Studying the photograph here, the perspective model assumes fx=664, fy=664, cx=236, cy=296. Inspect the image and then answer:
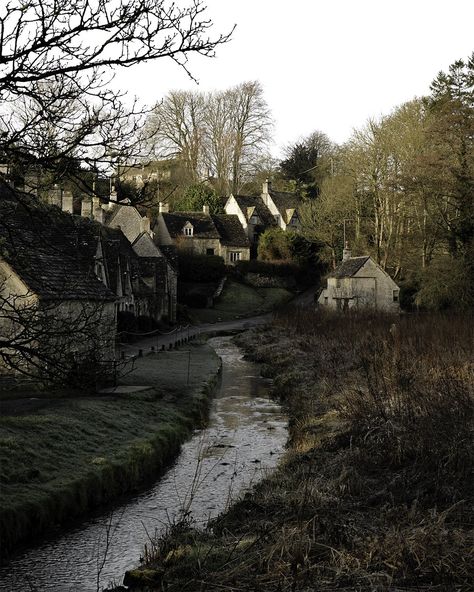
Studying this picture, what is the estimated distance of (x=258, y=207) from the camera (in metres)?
76.6

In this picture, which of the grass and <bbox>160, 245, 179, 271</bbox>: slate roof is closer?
<bbox>160, 245, 179, 271</bbox>: slate roof

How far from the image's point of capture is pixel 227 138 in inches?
3068

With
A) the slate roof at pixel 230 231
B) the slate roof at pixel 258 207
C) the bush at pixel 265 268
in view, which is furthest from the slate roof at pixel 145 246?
the slate roof at pixel 258 207

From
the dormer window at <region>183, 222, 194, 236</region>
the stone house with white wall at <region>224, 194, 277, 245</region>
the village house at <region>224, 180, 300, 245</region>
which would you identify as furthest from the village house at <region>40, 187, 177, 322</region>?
the village house at <region>224, 180, 300, 245</region>

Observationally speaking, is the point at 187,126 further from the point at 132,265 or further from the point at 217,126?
the point at 132,265

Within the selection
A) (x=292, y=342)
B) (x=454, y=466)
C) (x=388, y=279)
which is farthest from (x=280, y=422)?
(x=388, y=279)

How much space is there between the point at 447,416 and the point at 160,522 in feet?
19.7

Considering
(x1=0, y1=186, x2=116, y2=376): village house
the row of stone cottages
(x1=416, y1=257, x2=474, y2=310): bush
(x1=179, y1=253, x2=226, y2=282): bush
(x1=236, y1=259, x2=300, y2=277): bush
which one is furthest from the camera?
(x1=236, y1=259, x2=300, y2=277): bush

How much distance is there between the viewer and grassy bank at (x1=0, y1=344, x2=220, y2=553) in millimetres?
11798

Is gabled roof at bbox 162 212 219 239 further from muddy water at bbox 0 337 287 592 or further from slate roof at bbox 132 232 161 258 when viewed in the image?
muddy water at bbox 0 337 287 592

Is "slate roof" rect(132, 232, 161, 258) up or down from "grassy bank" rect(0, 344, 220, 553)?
up

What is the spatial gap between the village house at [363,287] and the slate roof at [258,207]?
70.1 feet

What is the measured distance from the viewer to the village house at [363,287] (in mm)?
52594

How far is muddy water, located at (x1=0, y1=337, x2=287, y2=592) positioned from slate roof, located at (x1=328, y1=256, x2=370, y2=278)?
32.4 metres
